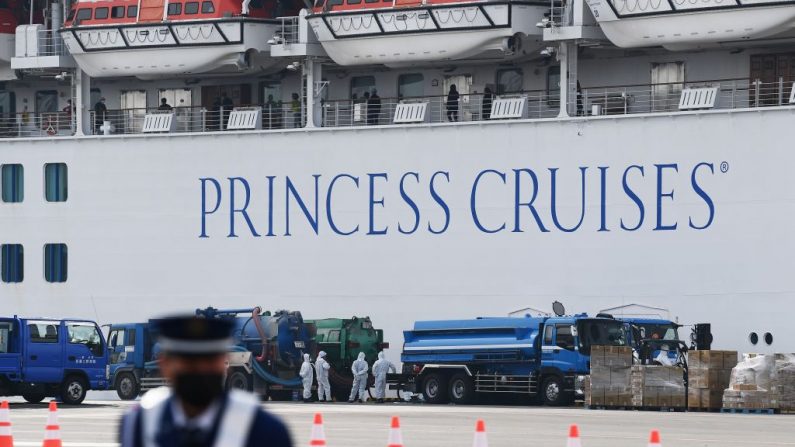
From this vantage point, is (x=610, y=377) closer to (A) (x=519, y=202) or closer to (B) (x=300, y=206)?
(A) (x=519, y=202)

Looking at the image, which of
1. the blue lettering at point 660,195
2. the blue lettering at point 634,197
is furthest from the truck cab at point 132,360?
the blue lettering at point 660,195

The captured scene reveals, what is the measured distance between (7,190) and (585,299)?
686 inches

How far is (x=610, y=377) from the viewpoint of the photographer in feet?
115

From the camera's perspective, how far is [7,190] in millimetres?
47156

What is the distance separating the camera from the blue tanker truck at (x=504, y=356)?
3634cm

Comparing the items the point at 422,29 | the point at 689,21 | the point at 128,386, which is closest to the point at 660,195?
the point at 689,21

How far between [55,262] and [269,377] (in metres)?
10.4

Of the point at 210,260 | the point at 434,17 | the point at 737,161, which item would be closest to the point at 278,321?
the point at 210,260

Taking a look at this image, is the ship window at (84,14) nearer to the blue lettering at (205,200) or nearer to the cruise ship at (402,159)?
the cruise ship at (402,159)

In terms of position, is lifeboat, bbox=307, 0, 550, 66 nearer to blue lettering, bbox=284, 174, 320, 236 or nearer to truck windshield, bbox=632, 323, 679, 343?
blue lettering, bbox=284, 174, 320, 236

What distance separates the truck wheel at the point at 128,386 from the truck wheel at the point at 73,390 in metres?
4.83

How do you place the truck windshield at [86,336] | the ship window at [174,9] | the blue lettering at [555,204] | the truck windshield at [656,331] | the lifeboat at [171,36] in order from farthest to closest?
the ship window at [174,9], the lifeboat at [171,36], the blue lettering at [555,204], the truck windshield at [656,331], the truck windshield at [86,336]

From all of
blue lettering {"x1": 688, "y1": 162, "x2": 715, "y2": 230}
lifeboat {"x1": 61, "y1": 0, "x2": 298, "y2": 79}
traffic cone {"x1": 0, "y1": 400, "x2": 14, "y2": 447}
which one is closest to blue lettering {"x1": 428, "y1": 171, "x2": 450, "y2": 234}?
lifeboat {"x1": 61, "y1": 0, "x2": 298, "y2": 79}

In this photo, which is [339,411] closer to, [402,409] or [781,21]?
[402,409]
